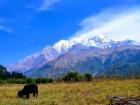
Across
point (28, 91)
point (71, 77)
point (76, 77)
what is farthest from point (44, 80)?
point (28, 91)

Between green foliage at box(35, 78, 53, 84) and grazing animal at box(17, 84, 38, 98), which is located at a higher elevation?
green foliage at box(35, 78, 53, 84)

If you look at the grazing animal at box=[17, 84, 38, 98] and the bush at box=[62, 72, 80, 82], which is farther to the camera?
the bush at box=[62, 72, 80, 82]

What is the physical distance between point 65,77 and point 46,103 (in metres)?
47.8

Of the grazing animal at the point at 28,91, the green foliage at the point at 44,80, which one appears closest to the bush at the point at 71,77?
the green foliage at the point at 44,80

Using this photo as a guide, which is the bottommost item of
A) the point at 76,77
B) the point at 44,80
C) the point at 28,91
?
the point at 28,91

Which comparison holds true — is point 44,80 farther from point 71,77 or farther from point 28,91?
point 28,91

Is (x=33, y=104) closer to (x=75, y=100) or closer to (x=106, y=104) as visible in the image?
(x=75, y=100)

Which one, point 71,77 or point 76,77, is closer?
point 76,77

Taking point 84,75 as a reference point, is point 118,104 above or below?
below

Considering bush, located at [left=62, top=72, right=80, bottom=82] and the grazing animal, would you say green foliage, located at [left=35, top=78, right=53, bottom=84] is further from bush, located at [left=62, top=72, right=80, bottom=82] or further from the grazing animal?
the grazing animal

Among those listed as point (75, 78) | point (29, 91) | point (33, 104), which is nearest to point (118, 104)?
point (33, 104)

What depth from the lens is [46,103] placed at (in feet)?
109

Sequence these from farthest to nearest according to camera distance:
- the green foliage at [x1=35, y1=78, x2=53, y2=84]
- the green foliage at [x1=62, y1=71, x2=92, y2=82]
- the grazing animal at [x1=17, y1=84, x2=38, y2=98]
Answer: the green foliage at [x1=35, y1=78, x2=53, y2=84] → the green foliage at [x1=62, y1=71, x2=92, y2=82] → the grazing animal at [x1=17, y1=84, x2=38, y2=98]

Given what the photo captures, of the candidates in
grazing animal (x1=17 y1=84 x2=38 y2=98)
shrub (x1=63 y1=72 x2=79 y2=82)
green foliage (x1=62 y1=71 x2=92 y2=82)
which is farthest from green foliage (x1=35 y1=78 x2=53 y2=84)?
grazing animal (x1=17 y1=84 x2=38 y2=98)
